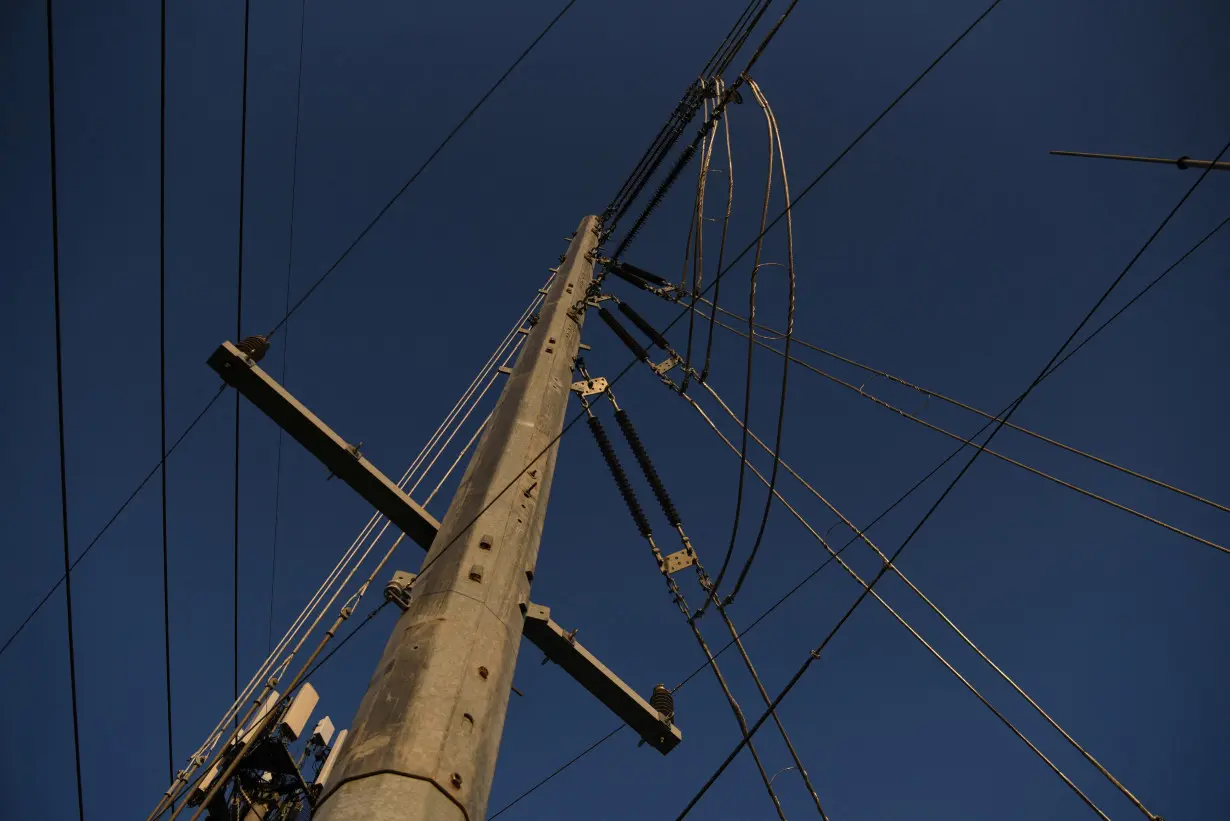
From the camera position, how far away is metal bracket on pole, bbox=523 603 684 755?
4461 millimetres

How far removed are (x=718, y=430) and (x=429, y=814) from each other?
556 centimetres

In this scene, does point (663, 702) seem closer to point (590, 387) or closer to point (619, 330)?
point (590, 387)

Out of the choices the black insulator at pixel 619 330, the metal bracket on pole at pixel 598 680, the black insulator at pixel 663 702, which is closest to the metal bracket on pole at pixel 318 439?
the metal bracket on pole at pixel 598 680

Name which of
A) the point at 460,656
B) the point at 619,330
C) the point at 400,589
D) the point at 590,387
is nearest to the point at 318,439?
the point at 400,589

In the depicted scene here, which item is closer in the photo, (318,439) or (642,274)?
(318,439)

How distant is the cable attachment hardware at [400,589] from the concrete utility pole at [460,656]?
249 mm

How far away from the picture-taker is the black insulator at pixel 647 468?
23.9 feet

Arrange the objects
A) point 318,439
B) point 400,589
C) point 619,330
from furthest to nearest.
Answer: point 619,330, point 318,439, point 400,589

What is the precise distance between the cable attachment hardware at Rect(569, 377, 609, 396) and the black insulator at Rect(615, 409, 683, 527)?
0.91m

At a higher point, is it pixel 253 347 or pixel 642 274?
pixel 642 274

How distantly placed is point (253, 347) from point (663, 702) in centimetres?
387

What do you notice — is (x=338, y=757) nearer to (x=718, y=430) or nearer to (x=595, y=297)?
(x=718, y=430)

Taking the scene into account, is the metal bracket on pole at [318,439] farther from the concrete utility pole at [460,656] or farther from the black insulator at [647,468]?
the black insulator at [647,468]

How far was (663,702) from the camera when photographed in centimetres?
557
